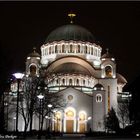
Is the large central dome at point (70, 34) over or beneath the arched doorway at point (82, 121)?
over

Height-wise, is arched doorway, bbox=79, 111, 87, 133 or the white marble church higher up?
the white marble church

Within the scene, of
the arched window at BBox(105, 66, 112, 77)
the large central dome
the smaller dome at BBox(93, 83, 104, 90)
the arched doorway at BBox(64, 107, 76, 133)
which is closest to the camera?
the smaller dome at BBox(93, 83, 104, 90)

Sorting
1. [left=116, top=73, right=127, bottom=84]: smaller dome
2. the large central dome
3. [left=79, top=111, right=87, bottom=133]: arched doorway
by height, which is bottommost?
[left=79, top=111, right=87, bottom=133]: arched doorway

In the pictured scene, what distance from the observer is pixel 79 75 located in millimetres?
98812

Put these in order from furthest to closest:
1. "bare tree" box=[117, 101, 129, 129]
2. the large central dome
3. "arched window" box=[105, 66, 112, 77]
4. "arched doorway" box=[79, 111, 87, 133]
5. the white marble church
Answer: the large central dome
"arched window" box=[105, 66, 112, 77]
"arched doorway" box=[79, 111, 87, 133]
the white marble church
"bare tree" box=[117, 101, 129, 129]

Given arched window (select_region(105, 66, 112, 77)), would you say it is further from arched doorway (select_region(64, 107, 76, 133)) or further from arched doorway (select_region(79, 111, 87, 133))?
arched doorway (select_region(64, 107, 76, 133))

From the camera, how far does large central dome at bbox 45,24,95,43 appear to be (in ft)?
356

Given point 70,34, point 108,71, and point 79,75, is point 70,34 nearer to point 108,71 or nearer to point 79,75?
point 108,71

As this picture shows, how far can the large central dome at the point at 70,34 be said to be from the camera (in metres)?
108

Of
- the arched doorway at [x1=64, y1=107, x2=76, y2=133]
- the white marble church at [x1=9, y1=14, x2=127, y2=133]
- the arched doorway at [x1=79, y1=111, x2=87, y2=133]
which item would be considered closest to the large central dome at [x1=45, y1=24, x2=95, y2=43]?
the white marble church at [x1=9, y1=14, x2=127, y2=133]

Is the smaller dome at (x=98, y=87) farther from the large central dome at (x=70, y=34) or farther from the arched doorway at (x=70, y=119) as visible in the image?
the large central dome at (x=70, y=34)

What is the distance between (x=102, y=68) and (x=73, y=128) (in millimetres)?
14742

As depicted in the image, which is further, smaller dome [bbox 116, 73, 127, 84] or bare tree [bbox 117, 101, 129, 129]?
smaller dome [bbox 116, 73, 127, 84]

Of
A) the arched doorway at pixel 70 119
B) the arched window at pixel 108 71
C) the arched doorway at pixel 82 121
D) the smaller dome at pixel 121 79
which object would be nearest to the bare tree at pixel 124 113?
the arched doorway at pixel 82 121
